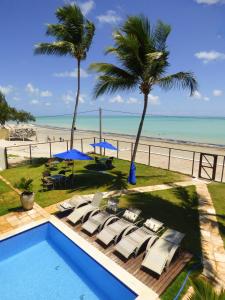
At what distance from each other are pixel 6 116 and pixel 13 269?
1153 inches

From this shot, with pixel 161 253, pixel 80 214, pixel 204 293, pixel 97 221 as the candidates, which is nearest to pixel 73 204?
pixel 80 214

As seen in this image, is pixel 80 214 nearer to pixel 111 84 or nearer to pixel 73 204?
pixel 73 204

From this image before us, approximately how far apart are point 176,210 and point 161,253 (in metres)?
4.08

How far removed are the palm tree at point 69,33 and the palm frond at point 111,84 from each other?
4.99 meters

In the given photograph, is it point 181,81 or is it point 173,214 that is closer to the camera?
point 173,214

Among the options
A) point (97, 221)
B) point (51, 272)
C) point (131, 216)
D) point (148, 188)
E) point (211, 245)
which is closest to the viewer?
point (51, 272)

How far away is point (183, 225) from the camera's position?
28.6 ft

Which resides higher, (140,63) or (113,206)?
(140,63)

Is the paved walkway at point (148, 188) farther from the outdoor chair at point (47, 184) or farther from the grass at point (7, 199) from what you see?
the outdoor chair at point (47, 184)

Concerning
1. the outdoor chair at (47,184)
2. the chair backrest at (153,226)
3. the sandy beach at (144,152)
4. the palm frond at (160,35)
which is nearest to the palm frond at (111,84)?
the palm frond at (160,35)

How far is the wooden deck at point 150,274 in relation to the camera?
5.64m

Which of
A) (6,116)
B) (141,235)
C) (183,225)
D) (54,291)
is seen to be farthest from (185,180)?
(6,116)

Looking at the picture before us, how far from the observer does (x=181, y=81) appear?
40.8 ft

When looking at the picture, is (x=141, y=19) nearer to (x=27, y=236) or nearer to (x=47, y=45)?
(x=47, y=45)
